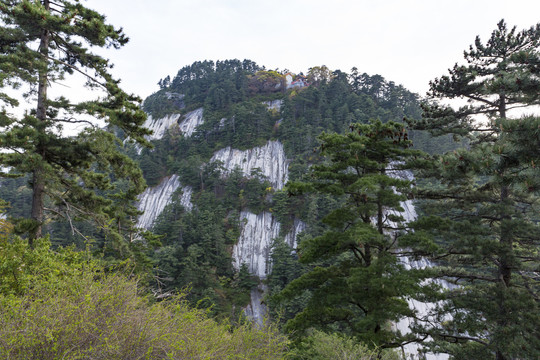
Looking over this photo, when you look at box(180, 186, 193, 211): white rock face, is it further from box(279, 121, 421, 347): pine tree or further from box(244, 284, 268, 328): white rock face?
box(279, 121, 421, 347): pine tree

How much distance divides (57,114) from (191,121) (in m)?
58.4

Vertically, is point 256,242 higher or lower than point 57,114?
lower

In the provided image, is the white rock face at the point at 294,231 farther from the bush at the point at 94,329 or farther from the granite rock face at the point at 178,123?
the bush at the point at 94,329

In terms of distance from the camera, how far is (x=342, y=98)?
177ft

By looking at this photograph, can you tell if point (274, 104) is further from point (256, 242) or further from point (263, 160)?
point (256, 242)

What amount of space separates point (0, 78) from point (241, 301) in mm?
30882

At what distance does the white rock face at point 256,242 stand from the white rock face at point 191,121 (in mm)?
27813

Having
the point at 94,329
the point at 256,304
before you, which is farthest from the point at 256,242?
the point at 94,329

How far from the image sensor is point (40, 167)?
22.6 feet

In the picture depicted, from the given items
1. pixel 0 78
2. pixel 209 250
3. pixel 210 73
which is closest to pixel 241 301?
pixel 209 250

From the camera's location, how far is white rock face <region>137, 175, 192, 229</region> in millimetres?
48200

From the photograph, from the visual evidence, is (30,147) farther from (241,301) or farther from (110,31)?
(241,301)

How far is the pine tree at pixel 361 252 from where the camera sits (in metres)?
7.70

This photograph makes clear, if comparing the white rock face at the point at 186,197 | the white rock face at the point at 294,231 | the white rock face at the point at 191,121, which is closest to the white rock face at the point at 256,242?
the white rock face at the point at 294,231
